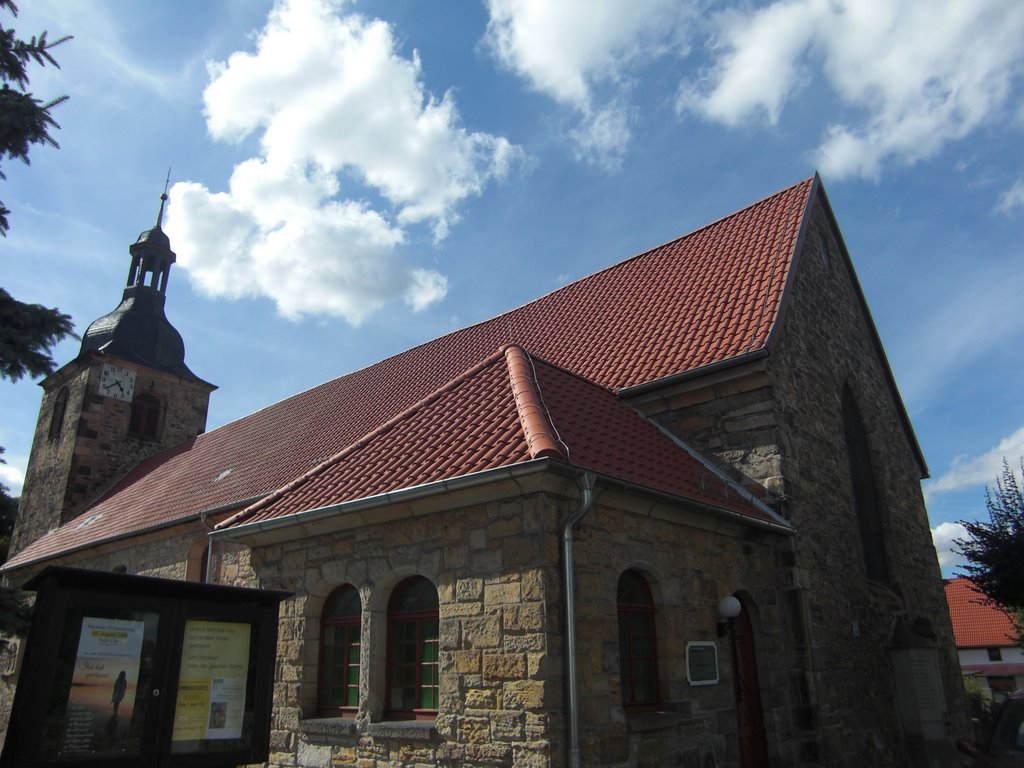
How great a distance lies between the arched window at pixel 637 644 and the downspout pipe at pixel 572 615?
0.88 m

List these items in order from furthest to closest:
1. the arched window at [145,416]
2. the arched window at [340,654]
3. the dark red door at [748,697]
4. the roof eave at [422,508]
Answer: the arched window at [145,416] < the dark red door at [748,697] < the arched window at [340,654] < the roof eave at [422,508]

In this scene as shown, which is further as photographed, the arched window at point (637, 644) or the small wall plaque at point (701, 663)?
A: the small wall plaque at point (701, 663)

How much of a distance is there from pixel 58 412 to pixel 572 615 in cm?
2255

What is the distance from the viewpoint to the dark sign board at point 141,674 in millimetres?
4184

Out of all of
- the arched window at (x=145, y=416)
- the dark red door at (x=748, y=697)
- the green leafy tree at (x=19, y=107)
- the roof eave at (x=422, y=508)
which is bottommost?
the dark red door at (x=748, y=697)

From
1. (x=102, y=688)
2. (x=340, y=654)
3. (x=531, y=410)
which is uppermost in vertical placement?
(x=531, y=410)

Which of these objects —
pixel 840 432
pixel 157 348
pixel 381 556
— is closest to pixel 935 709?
pixel 840 432

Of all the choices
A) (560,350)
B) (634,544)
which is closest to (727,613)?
(634,544)

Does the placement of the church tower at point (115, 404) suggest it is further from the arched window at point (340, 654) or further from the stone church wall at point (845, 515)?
the stone church wall at point (845, 515)

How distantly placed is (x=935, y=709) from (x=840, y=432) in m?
3.75

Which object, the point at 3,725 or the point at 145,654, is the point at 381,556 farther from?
the point at 3,725

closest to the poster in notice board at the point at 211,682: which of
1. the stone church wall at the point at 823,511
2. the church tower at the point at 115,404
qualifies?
the stone church wall at the point at 823,511

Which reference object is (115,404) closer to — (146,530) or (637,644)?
(146,530)

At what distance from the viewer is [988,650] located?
3241cm
